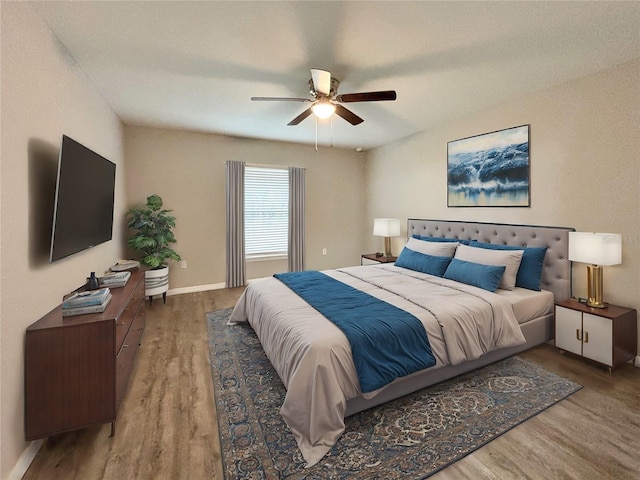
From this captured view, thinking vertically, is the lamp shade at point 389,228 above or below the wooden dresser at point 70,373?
above

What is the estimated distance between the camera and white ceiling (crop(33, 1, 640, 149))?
1865 mm

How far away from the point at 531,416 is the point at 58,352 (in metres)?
2.96

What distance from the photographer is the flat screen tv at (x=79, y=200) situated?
1.88 m

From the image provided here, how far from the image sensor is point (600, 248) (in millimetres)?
2402

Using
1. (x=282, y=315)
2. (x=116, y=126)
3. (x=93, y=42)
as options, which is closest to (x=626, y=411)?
(x=282, y=315)

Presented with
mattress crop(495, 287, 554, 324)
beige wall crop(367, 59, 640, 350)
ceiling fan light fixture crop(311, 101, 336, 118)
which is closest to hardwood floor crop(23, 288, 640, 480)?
mattress crop(495, 287, 554, 324)

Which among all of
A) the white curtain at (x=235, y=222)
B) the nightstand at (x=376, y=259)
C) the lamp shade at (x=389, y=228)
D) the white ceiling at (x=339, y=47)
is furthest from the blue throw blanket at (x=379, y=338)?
the white curtain at (x=235, y=222)

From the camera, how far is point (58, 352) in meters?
1.65

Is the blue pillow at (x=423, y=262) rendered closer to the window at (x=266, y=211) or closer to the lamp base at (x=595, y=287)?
the lamp base at (x=595, y=287)

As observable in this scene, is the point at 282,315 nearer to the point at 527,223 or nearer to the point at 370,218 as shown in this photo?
the point at 527,223

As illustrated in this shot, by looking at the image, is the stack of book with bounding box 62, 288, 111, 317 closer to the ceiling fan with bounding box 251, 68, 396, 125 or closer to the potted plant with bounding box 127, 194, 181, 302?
the ceiling fan with bounding box 251, 68, 396, 125

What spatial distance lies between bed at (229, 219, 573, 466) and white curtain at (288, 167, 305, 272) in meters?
2.00

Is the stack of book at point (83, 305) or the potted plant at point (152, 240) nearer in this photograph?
the stack of book at point (83, 305)

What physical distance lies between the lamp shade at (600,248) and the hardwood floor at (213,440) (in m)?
0.95
